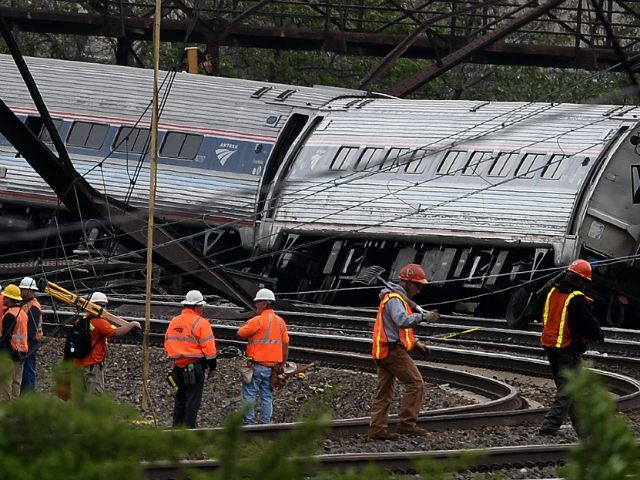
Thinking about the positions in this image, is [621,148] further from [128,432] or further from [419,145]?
[128,432]

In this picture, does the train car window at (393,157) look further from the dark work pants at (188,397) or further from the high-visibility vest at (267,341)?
the dark work pants at (188,397)

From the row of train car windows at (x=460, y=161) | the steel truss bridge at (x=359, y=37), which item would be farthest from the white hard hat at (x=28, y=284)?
the steel truss bridge at (x=359, y=37)

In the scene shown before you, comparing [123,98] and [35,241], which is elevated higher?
[123,98]

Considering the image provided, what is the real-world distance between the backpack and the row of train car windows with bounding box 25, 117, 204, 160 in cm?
1310

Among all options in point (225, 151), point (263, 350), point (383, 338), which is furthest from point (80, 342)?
point (225, 151)

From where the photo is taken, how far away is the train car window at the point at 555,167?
22672 mm

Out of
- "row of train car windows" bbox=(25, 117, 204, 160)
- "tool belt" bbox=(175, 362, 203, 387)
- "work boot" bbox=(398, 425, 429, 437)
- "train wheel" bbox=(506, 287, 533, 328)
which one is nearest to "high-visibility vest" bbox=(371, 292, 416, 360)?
"work boot" bbox=(398, 425, 429, 437)

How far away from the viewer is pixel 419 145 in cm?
2422

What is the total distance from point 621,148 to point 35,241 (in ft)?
34.1

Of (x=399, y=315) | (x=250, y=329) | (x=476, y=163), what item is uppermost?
(x=399, y=315)

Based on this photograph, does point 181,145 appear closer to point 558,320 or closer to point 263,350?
point 263,350

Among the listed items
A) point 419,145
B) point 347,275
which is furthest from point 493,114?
point 347,275

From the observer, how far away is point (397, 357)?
451 inches

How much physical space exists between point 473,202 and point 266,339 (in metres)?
11.1
